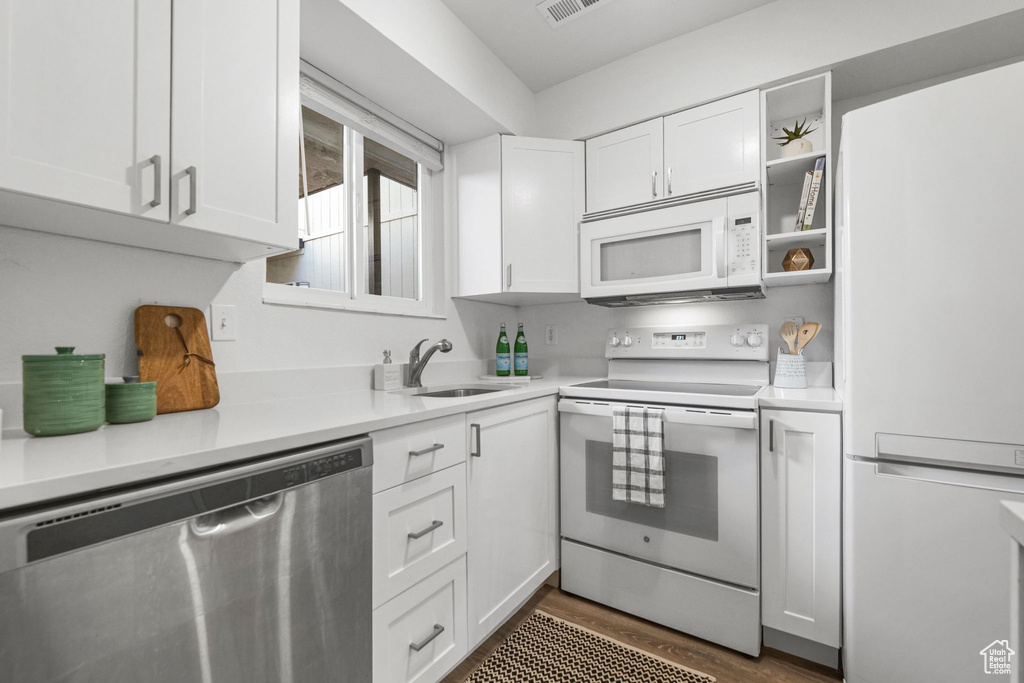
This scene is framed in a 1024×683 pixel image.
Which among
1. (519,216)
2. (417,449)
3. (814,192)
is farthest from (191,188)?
(814,192)

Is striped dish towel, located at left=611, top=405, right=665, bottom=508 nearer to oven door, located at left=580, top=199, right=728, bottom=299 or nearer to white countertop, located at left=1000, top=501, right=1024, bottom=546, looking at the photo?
oven door, located at left=580, top=199, right=728, bottom=299

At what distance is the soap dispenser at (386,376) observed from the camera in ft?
6.25

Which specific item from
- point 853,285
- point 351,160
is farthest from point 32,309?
point 853,285

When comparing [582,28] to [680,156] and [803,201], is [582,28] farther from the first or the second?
[803,201]

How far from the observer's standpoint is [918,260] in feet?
4.17

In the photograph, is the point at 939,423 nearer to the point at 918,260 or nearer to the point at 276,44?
the point at 918,260

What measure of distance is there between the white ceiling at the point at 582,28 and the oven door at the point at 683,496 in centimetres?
169

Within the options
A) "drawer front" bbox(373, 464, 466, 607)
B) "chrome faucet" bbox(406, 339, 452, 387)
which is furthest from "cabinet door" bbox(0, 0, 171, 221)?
"chrome faucet" bbox(406, 339, 452, 387)

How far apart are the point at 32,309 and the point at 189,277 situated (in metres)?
0.35

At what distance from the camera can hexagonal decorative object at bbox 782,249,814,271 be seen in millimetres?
1893

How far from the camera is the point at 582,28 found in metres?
2.05

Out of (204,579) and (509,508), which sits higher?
(204,579)

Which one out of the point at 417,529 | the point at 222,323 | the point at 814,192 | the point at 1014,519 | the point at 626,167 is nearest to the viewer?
the point at 1014,519

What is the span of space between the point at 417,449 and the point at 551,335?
161cm
